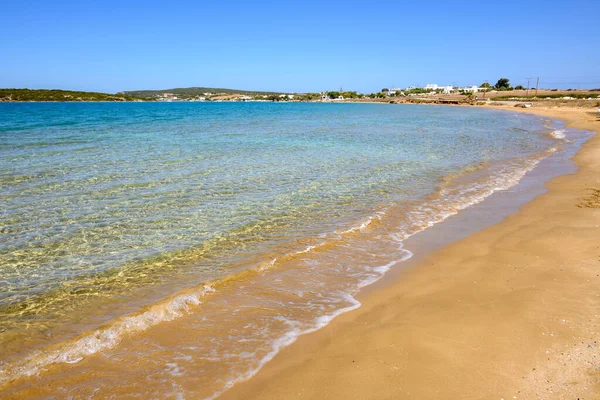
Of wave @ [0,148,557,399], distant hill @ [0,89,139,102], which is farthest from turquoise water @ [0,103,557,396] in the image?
distant hill @ [0,89,139,102]

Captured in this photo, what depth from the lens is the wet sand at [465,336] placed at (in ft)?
12.4

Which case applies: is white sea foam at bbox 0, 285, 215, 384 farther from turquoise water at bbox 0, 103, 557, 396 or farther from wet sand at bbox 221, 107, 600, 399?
wet sand at bbox 221, 107, 600, 399

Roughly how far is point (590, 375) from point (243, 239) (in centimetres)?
590

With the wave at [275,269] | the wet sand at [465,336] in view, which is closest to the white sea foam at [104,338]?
A: the wave at [275,269]

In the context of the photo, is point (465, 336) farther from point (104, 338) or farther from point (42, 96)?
point (42, 96)

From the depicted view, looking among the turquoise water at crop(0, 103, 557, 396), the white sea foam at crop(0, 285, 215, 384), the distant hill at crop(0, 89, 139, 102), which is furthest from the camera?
the distant hill at crop(0, 89, 139, 102)

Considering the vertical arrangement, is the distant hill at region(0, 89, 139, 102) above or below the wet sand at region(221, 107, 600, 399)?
above

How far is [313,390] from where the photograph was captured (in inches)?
150

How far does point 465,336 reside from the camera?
15.2 feet

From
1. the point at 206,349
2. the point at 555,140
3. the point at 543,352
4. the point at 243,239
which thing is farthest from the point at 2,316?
the point at 555,140

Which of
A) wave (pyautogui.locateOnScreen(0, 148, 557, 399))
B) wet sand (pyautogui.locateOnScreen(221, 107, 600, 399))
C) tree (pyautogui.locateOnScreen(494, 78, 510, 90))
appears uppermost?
tree (pyautogui.locateOnScreen(494, 78, 510, 90))

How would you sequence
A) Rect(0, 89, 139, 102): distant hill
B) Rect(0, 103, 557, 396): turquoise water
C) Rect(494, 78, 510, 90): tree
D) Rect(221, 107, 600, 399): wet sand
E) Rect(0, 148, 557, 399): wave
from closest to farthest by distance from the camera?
Rect(221, 107, 600, 399): wet sand → Rect(0, 148, 557, 399): wave → Rect(0, 103, 557, 396): turquoise water → Rect(0, 89, 139, 102): distant hill → Rect(494, 78, 510, 90): tree

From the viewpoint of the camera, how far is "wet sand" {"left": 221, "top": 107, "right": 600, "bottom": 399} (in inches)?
149

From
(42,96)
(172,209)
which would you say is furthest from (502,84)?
(172,209)
